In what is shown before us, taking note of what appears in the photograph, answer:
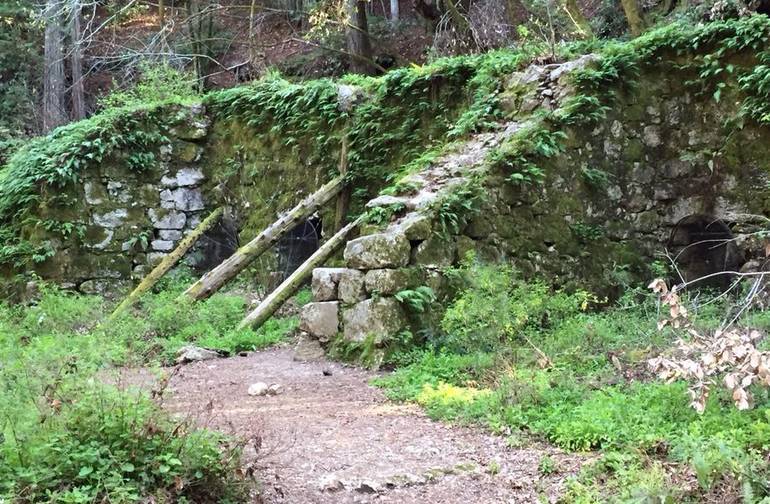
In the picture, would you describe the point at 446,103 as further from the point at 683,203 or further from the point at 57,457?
the point at 57,457

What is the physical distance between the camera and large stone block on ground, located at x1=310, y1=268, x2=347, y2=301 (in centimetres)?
733

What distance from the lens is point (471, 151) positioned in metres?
8.37

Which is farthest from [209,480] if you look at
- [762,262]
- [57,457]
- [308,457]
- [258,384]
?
[762,262]

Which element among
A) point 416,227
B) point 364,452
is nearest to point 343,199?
point 416,227

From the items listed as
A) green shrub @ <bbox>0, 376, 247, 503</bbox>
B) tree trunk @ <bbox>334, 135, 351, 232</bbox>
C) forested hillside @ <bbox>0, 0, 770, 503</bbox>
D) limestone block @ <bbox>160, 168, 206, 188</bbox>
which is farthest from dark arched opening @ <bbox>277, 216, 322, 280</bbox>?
green shrub @ <bbox>0, 376, 247, 503</bbox>

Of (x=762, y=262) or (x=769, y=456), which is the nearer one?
(x=769, y=456)

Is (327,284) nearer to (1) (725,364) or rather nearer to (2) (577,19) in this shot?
(1) (725,364)

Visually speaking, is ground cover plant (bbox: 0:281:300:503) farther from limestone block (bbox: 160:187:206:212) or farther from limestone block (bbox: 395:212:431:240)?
limestone block (bbox: 160:187:206:212)

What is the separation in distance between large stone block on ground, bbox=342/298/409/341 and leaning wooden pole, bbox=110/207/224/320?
4338 millimetres

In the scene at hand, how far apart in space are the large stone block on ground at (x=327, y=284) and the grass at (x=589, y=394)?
1.26 metres

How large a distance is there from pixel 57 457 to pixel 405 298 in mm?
4198

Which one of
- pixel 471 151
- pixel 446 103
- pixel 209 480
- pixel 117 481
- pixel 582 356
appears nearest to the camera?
pixel 117 481

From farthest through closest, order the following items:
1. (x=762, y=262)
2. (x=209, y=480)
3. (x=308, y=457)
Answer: (x=762, y=262) < (x=308, y=457) < (x=209, y=480)

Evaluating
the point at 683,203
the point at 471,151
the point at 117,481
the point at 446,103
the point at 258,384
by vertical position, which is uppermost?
the point at 446,103
